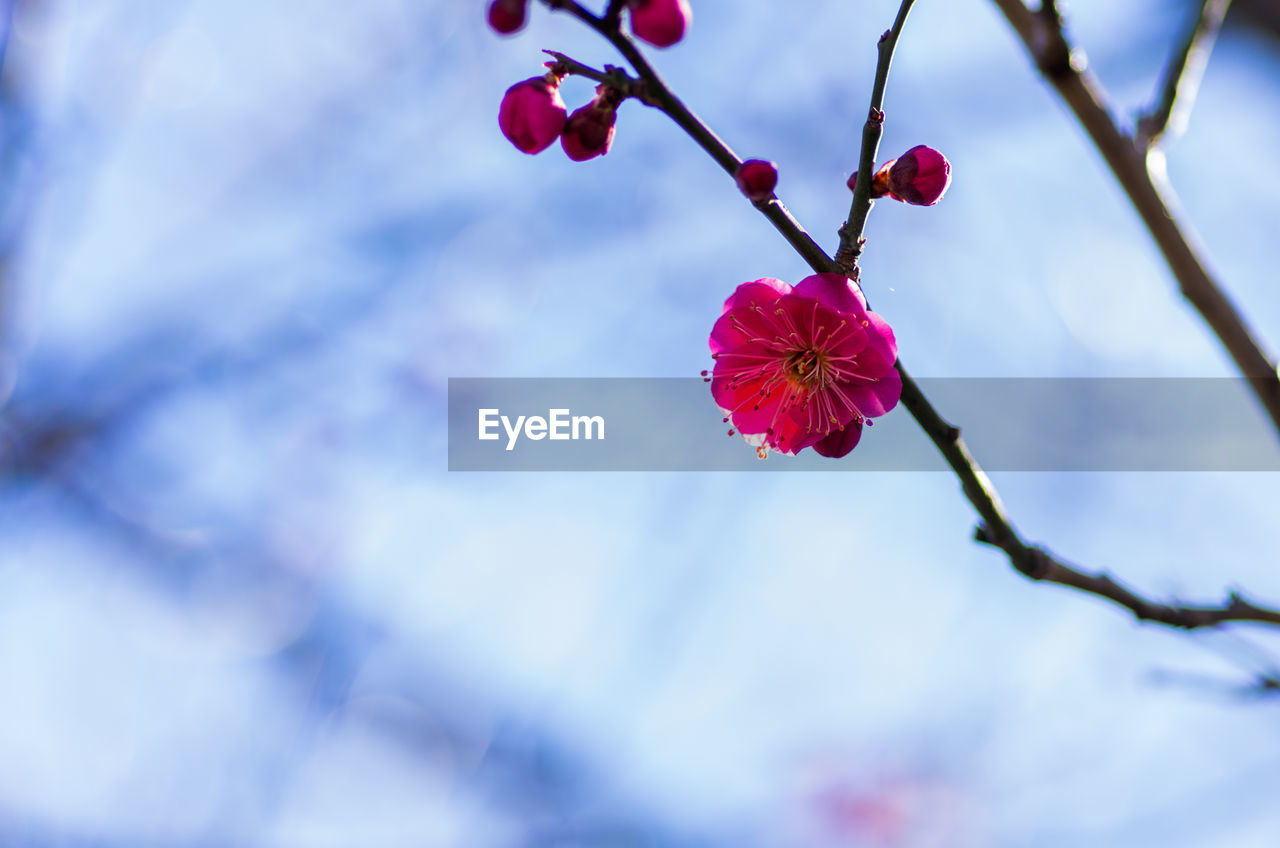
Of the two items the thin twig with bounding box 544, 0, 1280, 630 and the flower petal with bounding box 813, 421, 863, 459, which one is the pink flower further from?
the thin twig with bounding box 544, 0, 1280, 630

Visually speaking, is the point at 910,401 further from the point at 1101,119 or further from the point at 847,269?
the point at 1101,119

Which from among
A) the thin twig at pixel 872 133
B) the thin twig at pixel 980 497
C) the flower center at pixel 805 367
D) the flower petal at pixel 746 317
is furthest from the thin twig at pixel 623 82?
the flower center at pixel 805 367

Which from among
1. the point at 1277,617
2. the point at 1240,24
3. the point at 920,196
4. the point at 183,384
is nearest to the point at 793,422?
the point at 920,196

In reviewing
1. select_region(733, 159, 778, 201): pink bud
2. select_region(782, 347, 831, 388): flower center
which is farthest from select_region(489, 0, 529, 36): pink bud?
select_region(782, 347, 831, 388): flower center

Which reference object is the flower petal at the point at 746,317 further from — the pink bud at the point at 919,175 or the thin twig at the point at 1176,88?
the thin twig at the point at 1176,88

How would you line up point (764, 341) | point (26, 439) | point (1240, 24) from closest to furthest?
point (764, 341) < point (1240, 24) < point (26, 439)
